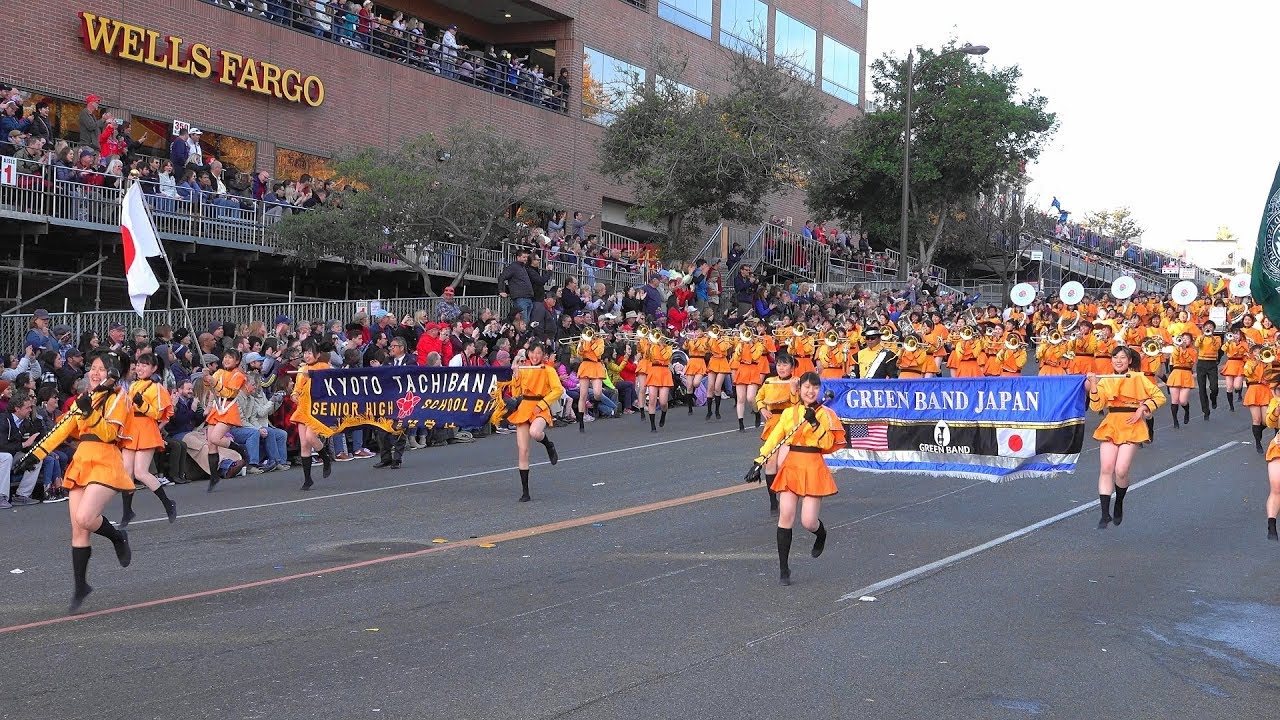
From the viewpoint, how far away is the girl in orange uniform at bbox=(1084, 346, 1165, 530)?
13156mm

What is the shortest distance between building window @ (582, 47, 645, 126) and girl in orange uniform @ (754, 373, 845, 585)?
2945 centimetres

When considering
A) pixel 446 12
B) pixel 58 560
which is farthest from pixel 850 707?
pixel 446 12

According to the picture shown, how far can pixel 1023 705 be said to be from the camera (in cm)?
713

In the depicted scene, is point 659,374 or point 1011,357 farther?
point 1011,357

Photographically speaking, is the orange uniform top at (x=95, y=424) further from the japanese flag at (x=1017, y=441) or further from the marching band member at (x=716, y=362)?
the marching band member at (x=716, y=362)

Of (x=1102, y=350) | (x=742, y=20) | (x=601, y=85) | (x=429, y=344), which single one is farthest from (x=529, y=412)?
(x=742, y=20)

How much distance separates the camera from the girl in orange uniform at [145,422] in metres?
11.8

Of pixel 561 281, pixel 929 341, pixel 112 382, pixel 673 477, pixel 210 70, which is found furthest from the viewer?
pixel 561 281

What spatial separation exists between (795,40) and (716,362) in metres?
28.8

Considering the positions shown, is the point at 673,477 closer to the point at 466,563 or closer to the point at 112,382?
the point at 466,563

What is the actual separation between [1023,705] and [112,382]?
6754 mm

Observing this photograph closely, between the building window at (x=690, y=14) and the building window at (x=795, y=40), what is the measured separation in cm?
309

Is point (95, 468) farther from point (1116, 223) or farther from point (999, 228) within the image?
point (1116, 223)

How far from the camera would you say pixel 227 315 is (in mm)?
23062
